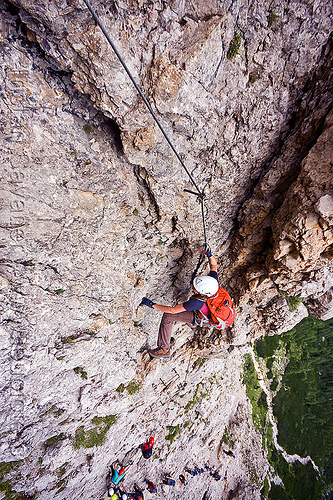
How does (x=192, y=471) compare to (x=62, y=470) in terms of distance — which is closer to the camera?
(x=62, y=470)

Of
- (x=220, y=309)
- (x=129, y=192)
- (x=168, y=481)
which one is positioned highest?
(x=129, y=192)

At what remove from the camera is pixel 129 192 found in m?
5.01

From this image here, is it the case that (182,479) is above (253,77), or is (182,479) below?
below

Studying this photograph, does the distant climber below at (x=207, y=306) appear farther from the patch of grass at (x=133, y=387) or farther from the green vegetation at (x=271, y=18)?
the green vegetation at (x=271, y=18)

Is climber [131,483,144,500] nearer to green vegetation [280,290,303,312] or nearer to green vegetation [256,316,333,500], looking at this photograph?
green vegetation [280,290,303,312]

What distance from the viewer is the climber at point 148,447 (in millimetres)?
9406

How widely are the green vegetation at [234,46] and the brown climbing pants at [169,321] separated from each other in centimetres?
572

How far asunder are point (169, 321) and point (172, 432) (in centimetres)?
770

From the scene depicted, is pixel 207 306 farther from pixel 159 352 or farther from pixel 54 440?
pixel 54 440

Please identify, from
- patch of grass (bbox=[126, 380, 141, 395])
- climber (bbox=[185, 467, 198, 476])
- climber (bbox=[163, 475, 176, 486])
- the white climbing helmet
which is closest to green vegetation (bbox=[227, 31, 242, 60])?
the white climbing helmet

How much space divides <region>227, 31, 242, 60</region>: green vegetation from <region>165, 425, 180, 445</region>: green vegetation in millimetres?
13363

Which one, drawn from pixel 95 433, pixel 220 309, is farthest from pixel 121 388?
pixel 220 309

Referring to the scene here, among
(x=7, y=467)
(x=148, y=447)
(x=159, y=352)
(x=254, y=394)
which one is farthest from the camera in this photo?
(x=254, y=394)

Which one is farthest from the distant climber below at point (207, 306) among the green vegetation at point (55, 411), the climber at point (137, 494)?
the climber at point (137, 494)
